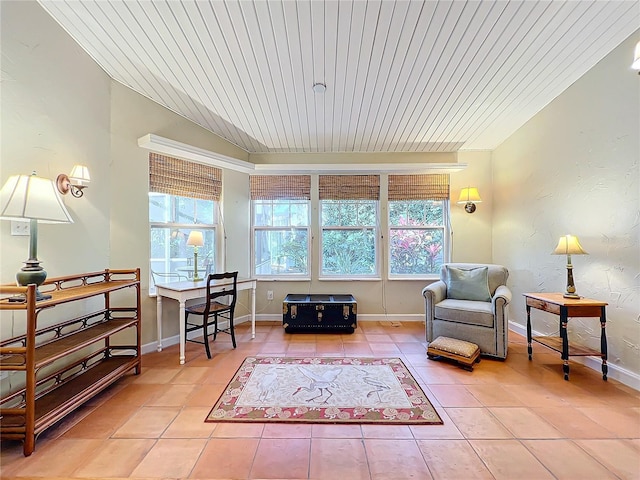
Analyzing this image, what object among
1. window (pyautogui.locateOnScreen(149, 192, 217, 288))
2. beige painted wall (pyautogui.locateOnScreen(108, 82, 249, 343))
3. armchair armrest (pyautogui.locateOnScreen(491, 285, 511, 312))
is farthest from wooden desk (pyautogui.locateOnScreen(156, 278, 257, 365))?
armchair armrest (pyautogui.locateOnScreen(491, 285, 511, 312))

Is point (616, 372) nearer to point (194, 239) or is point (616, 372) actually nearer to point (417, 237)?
point (417, 237)

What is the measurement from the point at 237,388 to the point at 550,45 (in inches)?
145

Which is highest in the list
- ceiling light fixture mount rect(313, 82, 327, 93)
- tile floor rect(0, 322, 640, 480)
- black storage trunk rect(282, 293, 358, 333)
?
ceiling light fixture mount rect(313, 82, 327, 93)

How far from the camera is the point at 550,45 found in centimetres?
220

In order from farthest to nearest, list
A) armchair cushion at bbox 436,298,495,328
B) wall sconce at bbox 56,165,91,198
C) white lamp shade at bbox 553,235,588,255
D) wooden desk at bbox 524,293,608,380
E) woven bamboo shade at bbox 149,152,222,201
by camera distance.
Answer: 1. woven bamboo shade at bbox 149,152,222,201
2. armchair cushion at bbox 436,298,495,328
3. white lamp shade at bbox 553,235,588,255
4. wooden desk at bbox 524,293,608,380
5. wall sconce at bbox 56,165,91,198

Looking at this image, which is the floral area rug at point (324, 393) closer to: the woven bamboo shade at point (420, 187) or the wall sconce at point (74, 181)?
the wall sconce at point (74, 181)

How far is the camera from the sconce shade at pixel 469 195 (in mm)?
3852

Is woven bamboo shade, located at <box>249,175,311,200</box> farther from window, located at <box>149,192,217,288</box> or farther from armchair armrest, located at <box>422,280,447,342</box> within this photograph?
armchair armrest, located at <box>422,280,447,342</box>

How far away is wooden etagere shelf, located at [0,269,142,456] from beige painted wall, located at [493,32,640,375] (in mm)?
4049

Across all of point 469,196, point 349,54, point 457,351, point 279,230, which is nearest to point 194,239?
point 279,230

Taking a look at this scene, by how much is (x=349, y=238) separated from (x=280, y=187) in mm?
1289

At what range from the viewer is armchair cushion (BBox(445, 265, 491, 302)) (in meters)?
3.20

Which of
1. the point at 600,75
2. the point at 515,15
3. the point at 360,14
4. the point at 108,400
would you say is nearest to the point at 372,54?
the point at 360,14

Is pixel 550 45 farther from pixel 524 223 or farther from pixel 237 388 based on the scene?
pixel 237 388
